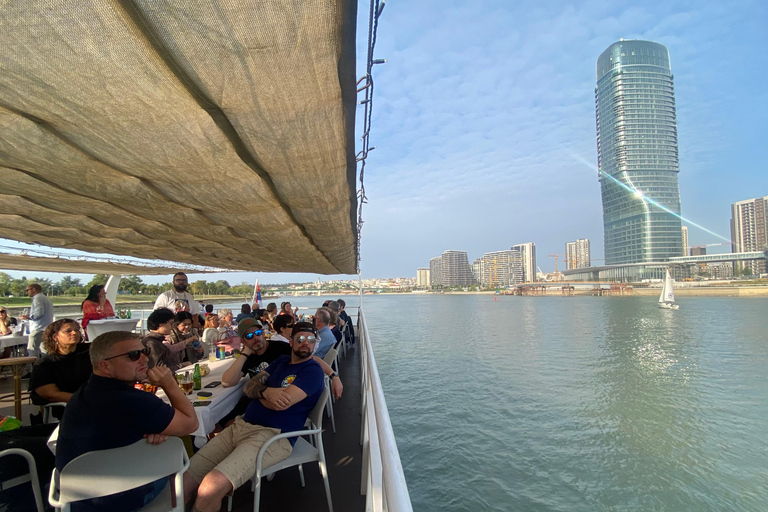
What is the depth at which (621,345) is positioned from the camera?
2288cm

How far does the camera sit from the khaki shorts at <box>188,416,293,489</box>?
1947mm

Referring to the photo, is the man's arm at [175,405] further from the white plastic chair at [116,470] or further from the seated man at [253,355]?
→ the seated man at [253,355]

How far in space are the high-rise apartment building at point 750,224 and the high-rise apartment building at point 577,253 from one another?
53.6 m

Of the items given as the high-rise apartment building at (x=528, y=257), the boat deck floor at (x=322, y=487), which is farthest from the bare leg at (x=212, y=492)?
the high-rise apartment building at (x=528, y=257)

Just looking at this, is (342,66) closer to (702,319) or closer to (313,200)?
(313,200)

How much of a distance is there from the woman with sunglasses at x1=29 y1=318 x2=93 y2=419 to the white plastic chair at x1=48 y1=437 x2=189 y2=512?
1.33 meters

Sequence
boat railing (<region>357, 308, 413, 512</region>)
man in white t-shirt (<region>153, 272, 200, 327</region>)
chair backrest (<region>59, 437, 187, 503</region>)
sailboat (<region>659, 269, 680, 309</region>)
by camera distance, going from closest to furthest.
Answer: boat railing (<region>357, 308, 413, 512</region>)
chair backrest (<region>59, 437, 187, 503</region>)
man in white t-shirt (<region>153, 272, 200, 327</region>)
sailboat (<region>659, 269, 680, 309</region>)

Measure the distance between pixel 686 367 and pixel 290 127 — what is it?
884 inches

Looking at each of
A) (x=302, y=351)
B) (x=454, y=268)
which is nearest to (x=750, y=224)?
(x=454, y=268)

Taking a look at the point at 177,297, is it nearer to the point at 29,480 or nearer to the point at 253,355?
the point at 253,355

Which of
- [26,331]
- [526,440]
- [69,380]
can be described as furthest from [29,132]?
[526,440]

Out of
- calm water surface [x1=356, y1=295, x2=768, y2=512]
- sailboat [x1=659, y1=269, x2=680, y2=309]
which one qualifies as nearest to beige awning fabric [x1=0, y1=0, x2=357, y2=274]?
calm water surface [x1=356, y1=295, x2=768, y2=512]

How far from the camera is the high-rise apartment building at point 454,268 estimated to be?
5600 inches

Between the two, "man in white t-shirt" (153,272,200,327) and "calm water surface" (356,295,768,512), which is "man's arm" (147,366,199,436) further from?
"calm water surface" (356,295,768,512)
